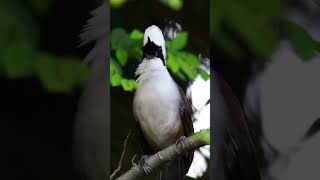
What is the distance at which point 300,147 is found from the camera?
1934mm

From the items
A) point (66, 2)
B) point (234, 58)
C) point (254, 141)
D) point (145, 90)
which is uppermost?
point (66, 2)

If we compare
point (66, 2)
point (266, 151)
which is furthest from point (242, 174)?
point (66, 2)

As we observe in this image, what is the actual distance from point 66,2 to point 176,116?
1.87ft

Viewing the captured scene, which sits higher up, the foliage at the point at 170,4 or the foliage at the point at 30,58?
the foliage at the point at 170,4

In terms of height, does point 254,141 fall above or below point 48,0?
below

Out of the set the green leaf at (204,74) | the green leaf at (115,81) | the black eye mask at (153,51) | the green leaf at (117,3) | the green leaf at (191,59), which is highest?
the green leaf at (117,3)

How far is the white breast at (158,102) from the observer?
191 centimetres

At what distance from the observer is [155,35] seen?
6.28 feet

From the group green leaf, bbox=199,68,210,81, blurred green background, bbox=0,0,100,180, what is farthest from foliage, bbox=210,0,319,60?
blurred green background, bbox=0,0,100,180

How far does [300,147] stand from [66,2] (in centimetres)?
100

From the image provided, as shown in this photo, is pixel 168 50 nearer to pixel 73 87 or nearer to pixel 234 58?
pixel 234 58

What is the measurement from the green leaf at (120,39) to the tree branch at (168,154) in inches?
16.0

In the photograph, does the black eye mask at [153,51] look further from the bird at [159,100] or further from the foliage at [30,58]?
the foliage at [30,58]

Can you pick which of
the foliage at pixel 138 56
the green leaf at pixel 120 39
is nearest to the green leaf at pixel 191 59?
the foliage at pixel 138 56
